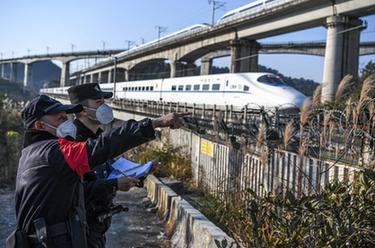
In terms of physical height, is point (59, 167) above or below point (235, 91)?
below

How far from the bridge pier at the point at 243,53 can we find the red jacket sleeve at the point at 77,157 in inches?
1665

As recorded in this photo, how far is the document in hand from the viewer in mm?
4195

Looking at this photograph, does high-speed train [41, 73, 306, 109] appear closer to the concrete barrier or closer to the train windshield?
the train windshield

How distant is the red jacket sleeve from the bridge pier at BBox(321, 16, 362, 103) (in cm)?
2849

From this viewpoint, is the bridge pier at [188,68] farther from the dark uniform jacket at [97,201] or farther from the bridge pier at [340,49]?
the dark uniform jacket at [97,201]

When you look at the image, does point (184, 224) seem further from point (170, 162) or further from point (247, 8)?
point (247, 8)

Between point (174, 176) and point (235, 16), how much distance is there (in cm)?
3428

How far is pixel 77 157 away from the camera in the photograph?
304 cm

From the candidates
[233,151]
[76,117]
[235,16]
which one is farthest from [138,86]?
[76,117]

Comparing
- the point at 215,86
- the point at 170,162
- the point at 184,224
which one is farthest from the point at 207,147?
the point at 215,86

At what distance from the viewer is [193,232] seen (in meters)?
6.25

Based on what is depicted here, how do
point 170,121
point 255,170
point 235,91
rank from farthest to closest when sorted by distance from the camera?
point 235,91 < point 255,170 < point 170,121

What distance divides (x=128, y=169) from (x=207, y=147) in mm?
6558

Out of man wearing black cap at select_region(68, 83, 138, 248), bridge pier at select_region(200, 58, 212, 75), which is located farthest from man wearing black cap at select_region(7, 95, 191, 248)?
bridge pier at select_region(200, 58, 212, 75)
